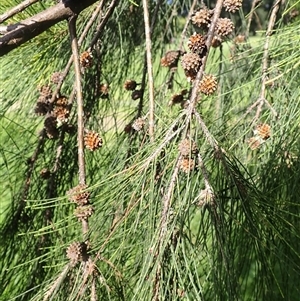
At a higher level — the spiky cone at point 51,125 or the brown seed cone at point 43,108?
the brown seed cone at point 43,108

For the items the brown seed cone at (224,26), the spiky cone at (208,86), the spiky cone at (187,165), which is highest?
the spiky cone at (187,165)

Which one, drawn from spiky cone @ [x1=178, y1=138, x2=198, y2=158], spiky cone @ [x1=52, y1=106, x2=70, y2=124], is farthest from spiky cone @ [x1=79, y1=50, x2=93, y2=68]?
spiky cone @ [x1=178, y1=138, x2=198, y2=158]

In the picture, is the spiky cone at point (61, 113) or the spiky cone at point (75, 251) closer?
the spiky cone at point (75, 251)

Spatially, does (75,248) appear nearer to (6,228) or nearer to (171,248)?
(171,248)

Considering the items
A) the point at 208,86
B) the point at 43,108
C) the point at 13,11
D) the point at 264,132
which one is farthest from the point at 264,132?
the point at 13,11

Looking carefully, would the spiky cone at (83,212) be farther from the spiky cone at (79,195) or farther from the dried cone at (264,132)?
the dried cone at (264,132)

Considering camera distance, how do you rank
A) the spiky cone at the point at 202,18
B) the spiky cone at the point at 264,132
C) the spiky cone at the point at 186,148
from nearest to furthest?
the spiky cone at the point at 186,148 → the spiky cone at the point at 202,18 → the spiky cone at the point at 264,132

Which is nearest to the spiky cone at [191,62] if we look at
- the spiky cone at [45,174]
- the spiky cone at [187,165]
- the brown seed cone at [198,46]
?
the brown seed cone at [198,46]
